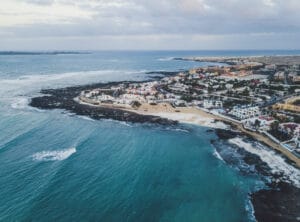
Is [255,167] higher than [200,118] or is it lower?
lower

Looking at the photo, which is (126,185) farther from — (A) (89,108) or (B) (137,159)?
(A) (89,108)

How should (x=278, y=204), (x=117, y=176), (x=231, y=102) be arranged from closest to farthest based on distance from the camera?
(x=278, y=204)
(x=117, y=176)
(x=231, y=102)

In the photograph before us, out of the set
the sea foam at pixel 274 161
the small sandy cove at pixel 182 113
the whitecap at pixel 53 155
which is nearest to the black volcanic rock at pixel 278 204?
the sea foam at pixel 274 161

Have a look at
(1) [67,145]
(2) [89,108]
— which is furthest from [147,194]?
(2) [89,108]

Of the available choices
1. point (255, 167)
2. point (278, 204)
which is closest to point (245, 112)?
point (255, 167)

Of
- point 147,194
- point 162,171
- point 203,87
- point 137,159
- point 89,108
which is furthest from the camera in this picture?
point 203,87

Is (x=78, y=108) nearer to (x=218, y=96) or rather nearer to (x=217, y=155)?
(x=218, y=96)

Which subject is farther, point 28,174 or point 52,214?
point 28,174
